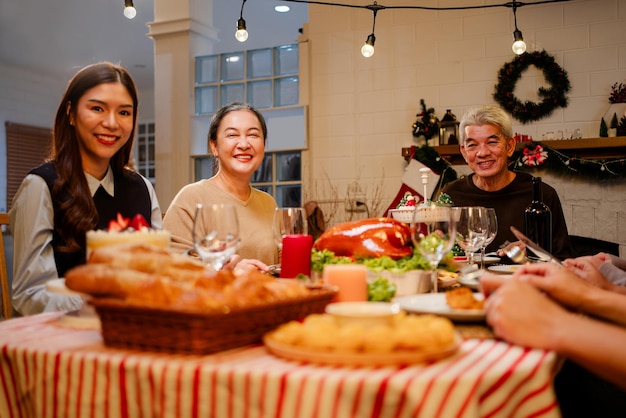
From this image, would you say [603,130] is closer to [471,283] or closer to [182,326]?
[471,283]

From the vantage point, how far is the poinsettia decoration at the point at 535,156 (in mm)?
4590

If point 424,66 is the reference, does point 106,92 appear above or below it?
below

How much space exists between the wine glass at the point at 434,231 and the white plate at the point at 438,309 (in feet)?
0.33

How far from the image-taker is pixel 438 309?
1104 mm

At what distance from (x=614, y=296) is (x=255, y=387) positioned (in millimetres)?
799

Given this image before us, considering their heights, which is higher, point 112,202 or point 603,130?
point 603,130

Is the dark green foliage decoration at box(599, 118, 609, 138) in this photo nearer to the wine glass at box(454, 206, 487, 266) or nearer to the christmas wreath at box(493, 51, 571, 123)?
the christmas wreath at box(493, 51, 571, 123)

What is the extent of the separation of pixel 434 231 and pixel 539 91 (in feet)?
13.1

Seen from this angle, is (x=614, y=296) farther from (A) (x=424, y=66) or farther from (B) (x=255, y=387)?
(A) (x=424, y=66)

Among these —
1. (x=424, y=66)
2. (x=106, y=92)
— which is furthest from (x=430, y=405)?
(x=424, y=66)

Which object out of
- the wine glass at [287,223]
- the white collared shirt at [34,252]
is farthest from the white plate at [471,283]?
the white collared shirt at [34,252]

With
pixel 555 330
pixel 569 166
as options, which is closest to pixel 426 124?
pixel 569 166

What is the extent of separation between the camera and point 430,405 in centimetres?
70

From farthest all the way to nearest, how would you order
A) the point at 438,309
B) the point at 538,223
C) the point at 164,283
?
the point at 538,223 → the point at 438,309 → the point at 164,283
